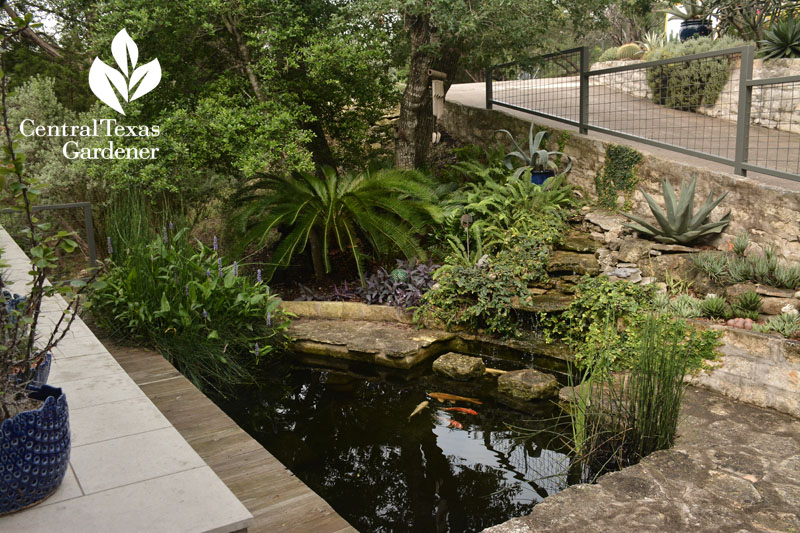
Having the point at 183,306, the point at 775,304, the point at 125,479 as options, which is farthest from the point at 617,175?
the point at 125,479

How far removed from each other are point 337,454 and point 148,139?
3903mm

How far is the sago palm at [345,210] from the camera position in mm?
6156

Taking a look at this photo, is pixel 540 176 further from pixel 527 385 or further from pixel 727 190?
pixel 527 385

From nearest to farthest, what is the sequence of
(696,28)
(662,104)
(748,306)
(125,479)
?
1. (125,479)
2. (748,306)
3. (662,104)
4. (696,28)

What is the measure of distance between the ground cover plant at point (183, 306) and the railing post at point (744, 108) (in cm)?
414

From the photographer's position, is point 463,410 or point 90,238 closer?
point 463,410

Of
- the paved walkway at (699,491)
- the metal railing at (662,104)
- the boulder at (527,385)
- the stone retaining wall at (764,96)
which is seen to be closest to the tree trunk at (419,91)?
the metal railing at (662,104)

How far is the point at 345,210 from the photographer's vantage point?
6461 millimetres

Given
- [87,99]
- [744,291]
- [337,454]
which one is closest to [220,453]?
[337,454]

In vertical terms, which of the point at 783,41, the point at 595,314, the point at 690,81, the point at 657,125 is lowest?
the point at 595,314

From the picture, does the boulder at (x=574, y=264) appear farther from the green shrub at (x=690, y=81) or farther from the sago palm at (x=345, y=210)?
the green shrub at (x=690, y=81)

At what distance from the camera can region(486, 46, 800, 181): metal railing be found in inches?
263

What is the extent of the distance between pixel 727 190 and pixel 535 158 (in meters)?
2.14

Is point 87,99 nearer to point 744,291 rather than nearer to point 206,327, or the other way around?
point 206,327
